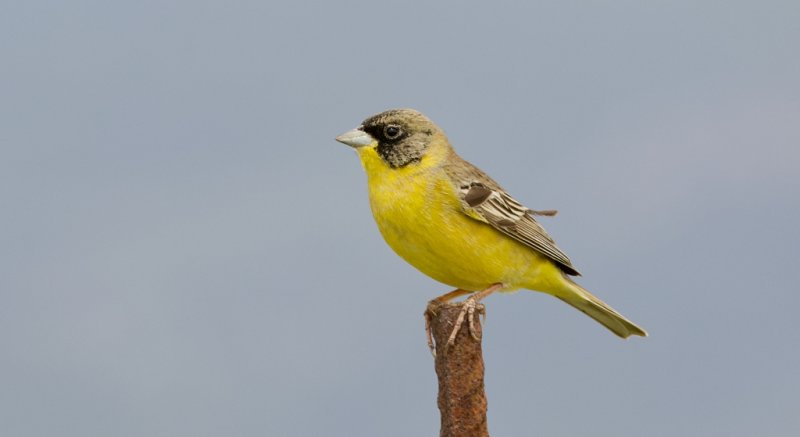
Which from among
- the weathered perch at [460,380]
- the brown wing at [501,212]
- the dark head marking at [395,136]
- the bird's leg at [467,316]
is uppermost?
the dark head marking at [395,136]

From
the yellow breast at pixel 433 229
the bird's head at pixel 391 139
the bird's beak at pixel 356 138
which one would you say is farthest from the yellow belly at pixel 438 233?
the bird's beak at pixel 356 138

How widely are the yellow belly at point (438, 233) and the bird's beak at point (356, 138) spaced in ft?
0.93

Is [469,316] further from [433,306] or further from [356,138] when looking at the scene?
[356,138]

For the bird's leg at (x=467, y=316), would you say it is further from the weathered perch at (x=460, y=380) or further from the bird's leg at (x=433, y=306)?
the bird's leg at (x=433, y=306)

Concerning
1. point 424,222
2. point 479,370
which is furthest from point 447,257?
point 479,370

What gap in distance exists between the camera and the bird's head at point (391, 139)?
8969 millimetres

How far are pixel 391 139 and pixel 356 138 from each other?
0.91ft

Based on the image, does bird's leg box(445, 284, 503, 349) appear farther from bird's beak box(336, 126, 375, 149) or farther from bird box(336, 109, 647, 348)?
bird's beak box(336, 126, 375, 149)

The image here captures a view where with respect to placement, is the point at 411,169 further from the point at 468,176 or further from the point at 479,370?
the point at 479,370

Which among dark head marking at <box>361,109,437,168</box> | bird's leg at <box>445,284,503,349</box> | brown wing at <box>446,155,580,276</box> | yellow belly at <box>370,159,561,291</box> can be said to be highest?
dark head marking at <box>361,109,437,168</box>

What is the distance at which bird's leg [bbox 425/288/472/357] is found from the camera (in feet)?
28.9

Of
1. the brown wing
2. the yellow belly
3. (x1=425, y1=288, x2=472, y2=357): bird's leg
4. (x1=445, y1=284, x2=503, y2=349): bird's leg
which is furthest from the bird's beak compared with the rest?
(x1=445, y1=284, x2=503, y2=349): bird's leg

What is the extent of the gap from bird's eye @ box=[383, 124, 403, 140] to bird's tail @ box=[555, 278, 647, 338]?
1972mm

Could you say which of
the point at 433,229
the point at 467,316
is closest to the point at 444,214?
the point at 433,229
